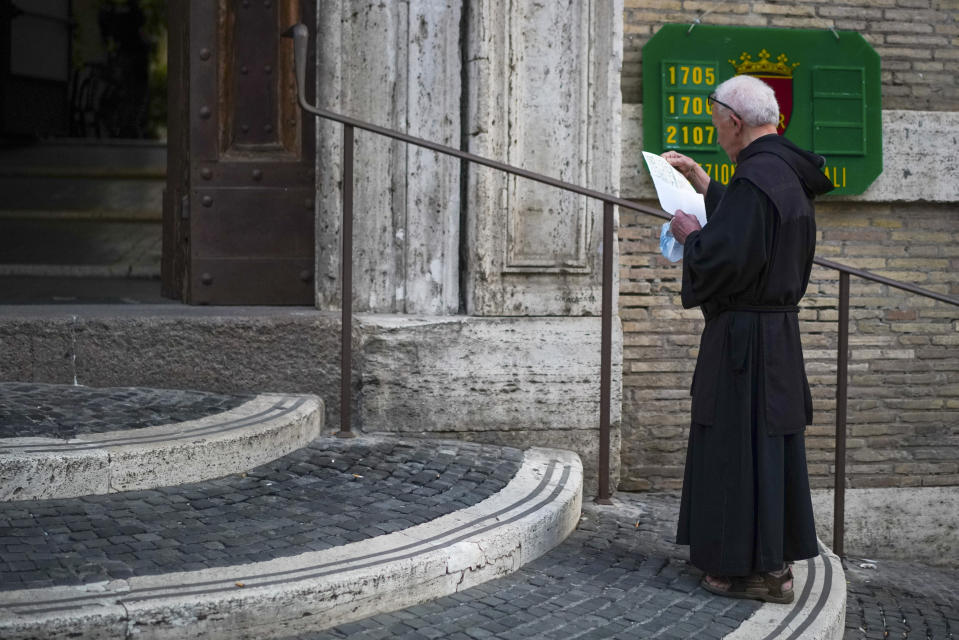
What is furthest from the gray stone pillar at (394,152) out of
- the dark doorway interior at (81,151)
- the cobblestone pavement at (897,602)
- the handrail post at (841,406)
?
the cobblestone pavement at (897,602)

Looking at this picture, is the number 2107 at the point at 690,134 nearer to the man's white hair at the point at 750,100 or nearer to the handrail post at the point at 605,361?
the handrail post at the point at 605,361

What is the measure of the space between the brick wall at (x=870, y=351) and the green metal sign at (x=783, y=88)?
0.32 metres

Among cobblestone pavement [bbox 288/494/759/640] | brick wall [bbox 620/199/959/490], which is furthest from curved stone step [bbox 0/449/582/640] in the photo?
brick wall [bbox 620/199/959/490]

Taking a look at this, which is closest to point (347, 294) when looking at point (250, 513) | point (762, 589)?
point (250, 513)

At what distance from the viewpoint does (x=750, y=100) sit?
3.39m

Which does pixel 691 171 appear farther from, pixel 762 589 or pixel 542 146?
pixel 542 146

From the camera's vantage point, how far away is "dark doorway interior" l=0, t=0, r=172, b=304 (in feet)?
24.2

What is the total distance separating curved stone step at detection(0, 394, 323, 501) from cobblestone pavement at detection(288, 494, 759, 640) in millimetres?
1081

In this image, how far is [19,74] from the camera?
1162 centimetres

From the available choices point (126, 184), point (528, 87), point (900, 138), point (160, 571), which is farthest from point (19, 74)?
point (160, 571)

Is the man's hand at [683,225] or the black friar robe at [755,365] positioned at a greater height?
the man's hand at [683,225]

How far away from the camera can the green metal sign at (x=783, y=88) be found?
5.52 meters

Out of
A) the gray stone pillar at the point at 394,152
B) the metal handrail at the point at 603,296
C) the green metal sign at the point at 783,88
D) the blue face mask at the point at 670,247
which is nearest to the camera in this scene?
the blue face mask at the point at 670,247

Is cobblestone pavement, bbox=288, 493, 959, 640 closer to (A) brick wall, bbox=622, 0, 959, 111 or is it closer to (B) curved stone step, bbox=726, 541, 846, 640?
(B) curved stone step, bbox=726, 541, 846, 640
